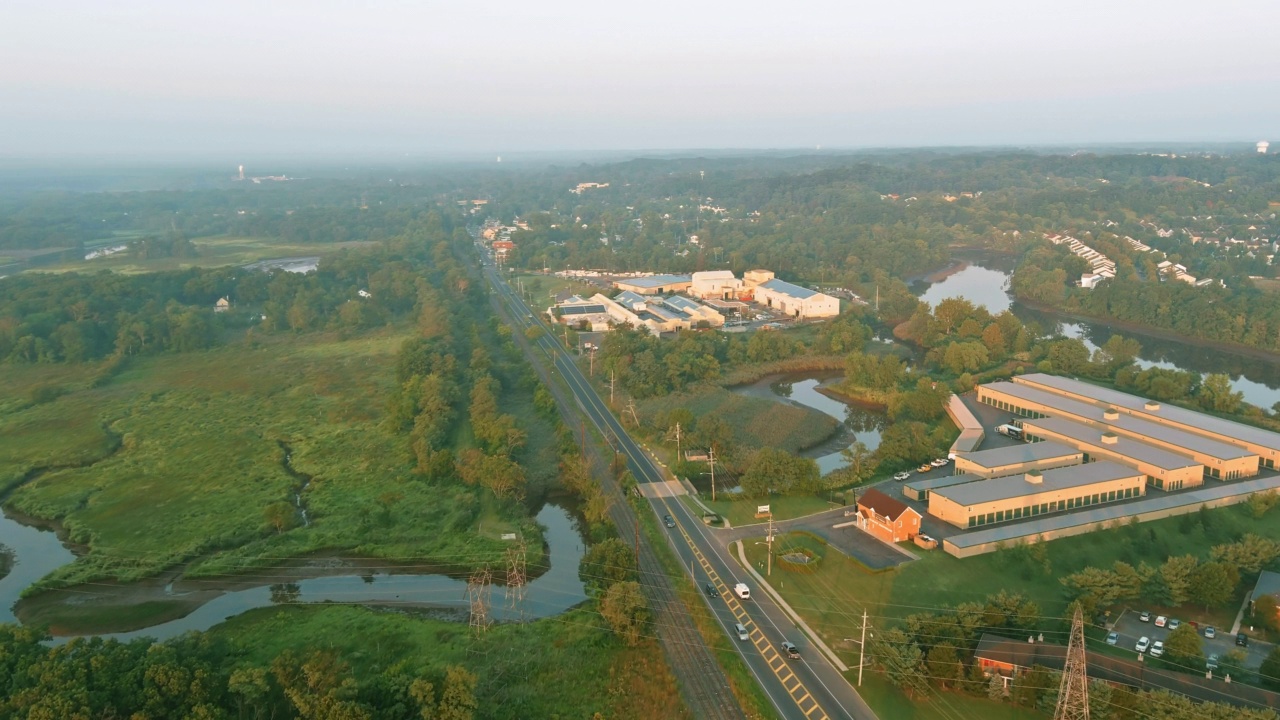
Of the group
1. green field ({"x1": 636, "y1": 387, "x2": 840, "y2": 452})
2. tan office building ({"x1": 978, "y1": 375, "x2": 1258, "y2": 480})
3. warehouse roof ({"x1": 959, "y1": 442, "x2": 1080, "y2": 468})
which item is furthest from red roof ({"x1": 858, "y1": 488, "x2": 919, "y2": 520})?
tan office building ({"x1": 978, "y1": 375, "x2": 1258, "y2": 480})

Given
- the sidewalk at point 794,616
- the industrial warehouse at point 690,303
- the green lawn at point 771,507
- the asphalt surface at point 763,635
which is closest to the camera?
the asphalt surface at point 763,635

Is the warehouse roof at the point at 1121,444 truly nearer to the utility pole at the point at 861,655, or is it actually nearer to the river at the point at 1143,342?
the utility pole at the point at 861,655

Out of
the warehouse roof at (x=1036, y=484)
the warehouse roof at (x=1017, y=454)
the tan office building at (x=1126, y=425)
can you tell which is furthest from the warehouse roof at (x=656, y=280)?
the warehouse roof at (x=1036, y=484)

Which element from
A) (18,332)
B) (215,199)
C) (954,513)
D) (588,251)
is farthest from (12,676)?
(215,199)

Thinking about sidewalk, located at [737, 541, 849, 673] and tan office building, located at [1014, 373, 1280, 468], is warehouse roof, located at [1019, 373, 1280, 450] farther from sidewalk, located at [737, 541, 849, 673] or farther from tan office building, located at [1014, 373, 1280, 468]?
sidewalk, located at [737, 541, 849, 673]

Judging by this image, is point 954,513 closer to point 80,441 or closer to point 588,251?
point 80,441

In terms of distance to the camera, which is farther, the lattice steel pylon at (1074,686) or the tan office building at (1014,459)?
the tan office building at (1014,459)
